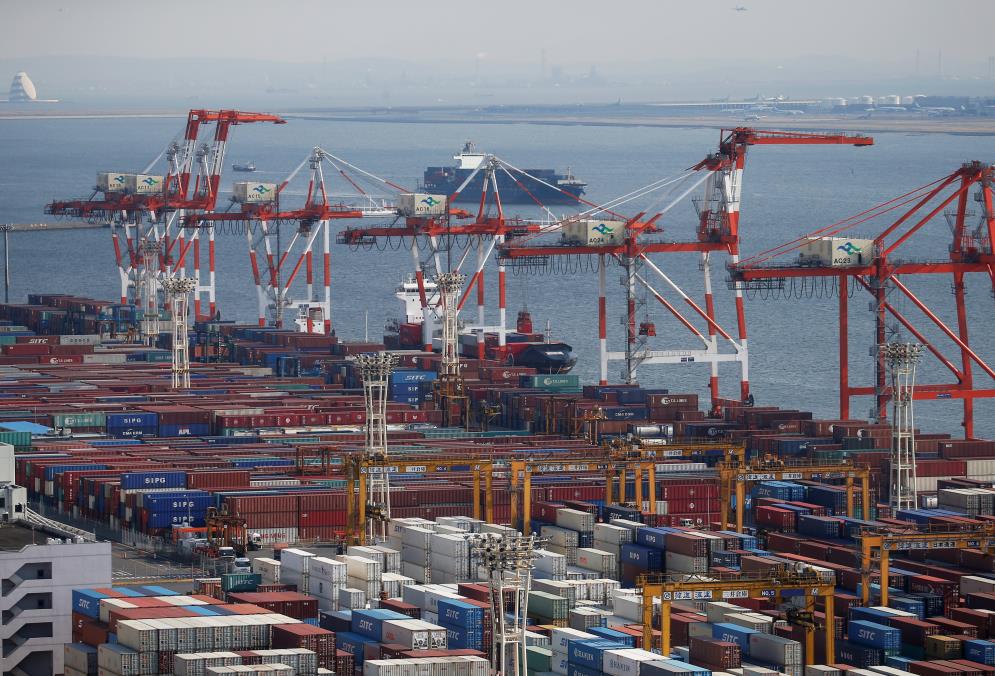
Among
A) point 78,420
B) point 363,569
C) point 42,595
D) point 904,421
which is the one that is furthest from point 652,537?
point 78,420

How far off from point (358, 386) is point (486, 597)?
31587 millimetres

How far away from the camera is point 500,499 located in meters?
45.2

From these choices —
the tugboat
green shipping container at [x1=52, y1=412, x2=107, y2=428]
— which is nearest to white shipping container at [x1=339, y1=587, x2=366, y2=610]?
green shipping container at [x1=52, y1=412, x2=107, y2=428]

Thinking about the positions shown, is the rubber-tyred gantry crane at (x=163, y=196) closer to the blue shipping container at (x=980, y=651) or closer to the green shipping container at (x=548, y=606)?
the green shipping container at (x=548, y=606)

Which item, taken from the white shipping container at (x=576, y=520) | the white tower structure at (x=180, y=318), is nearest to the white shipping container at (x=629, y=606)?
the white shipping container at (x=576, y=520)

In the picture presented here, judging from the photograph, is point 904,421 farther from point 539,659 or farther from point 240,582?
point 539,659

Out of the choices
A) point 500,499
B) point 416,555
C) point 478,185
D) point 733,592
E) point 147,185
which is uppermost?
point 478,185

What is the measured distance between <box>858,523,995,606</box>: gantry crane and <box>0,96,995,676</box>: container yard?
0.08m

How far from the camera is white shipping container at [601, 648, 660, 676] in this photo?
29216mm

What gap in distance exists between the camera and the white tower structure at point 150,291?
77.5 metres

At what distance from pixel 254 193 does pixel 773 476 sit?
43654mm

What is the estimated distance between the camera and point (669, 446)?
151 feet

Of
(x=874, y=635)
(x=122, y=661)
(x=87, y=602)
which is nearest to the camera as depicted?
(x=122, y=661)

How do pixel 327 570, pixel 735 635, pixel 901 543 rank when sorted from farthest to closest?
pixel 327 570
pixel 901 543
pixel 735 635
